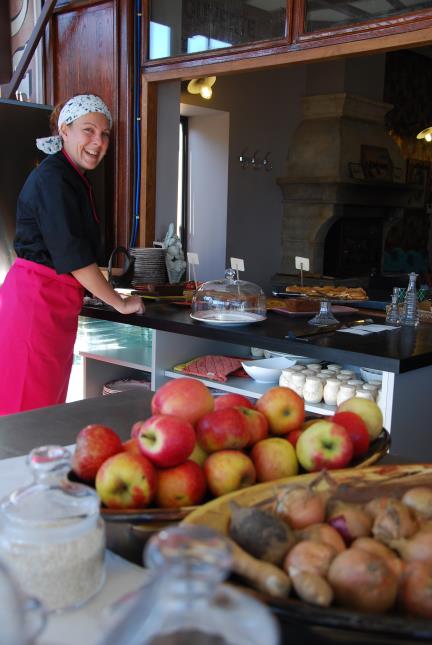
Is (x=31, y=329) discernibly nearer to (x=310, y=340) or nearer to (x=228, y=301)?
(x=228, y=301)

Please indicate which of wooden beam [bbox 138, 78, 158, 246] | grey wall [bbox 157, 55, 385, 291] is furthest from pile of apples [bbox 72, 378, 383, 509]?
grey wall [bbox 157, 55, 385, 291]

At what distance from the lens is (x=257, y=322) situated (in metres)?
2.89

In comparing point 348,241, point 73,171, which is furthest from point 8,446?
point 348,241

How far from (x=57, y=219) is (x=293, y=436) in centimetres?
161

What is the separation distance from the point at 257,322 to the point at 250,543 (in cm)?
211

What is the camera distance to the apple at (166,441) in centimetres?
97

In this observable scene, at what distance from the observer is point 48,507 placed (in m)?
0.79

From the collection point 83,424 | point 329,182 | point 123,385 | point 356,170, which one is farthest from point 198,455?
point 356,170

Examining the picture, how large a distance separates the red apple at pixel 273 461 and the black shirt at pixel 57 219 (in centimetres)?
157

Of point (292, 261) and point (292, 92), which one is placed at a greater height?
point (292, 92)

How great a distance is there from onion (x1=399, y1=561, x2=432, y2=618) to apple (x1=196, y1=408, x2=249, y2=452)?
0.36 meters

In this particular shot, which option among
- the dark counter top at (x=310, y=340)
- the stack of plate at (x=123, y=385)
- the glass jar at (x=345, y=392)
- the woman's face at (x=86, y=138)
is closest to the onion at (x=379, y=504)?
the dark counter top at (x=310, y=340)

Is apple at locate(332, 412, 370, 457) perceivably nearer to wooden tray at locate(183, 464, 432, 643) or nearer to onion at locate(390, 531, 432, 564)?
wooden tray at locate(183, 464, 432, 643)

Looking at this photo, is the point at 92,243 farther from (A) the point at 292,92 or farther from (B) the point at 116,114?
(A) the point at 292,92
